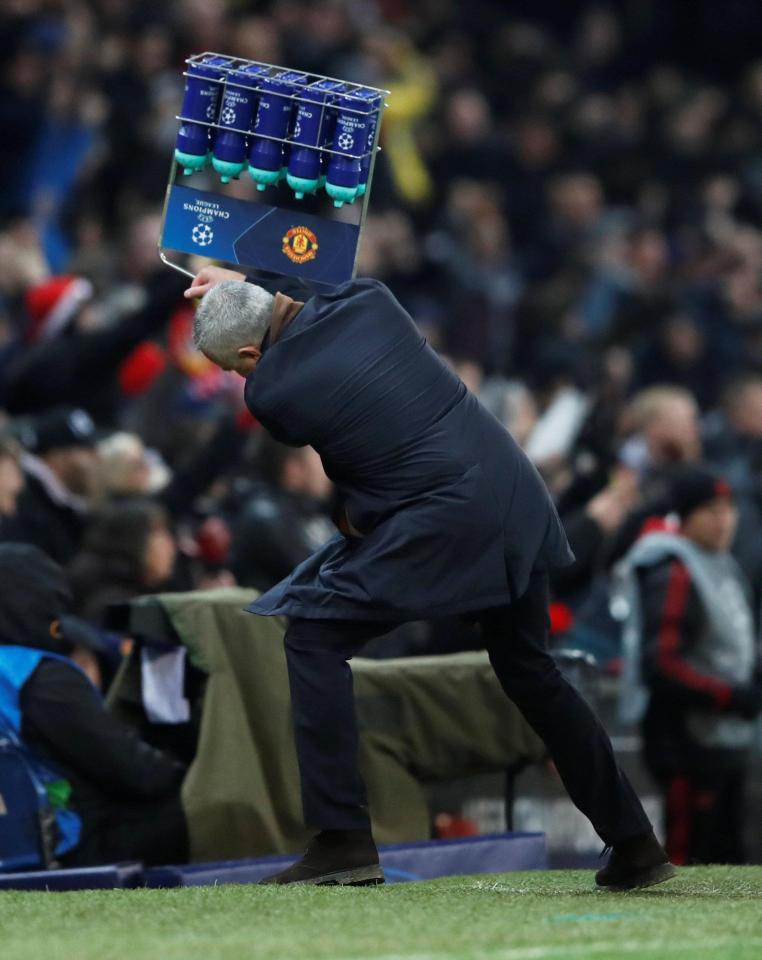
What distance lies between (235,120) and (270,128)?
0.10 meters

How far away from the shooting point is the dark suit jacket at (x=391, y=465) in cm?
484

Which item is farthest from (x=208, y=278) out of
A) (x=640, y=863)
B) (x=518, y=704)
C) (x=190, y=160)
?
(x=640, y=863)

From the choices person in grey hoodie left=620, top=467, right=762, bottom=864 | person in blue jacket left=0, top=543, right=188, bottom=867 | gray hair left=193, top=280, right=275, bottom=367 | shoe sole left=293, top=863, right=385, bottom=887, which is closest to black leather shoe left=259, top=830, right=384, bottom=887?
shoe sole left=293, top=863, right=385, bottom=887

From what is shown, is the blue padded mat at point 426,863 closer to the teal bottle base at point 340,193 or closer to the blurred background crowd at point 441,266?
the blurred background crowd at point 441,266

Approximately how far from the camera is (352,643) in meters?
4.97

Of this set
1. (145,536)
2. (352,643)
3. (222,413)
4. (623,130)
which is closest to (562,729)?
(352,643)

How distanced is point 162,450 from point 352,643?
4.39 meters

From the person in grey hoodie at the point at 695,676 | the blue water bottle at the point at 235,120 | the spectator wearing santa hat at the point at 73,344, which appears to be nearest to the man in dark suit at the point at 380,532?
the blue water bottle at the point at 235,120

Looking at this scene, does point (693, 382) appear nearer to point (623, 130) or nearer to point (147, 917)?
point (623, 130)

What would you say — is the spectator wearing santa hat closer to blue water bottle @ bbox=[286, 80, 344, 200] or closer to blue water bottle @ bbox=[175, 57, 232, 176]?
blue water bottle @ bbox=[175, 57, 232, 176]

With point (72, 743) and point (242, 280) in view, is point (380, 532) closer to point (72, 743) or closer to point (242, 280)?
point (242, 280)

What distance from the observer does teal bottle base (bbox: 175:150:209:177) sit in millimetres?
5469

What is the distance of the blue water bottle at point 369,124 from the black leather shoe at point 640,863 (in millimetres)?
1876

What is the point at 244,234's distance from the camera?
5469mm
